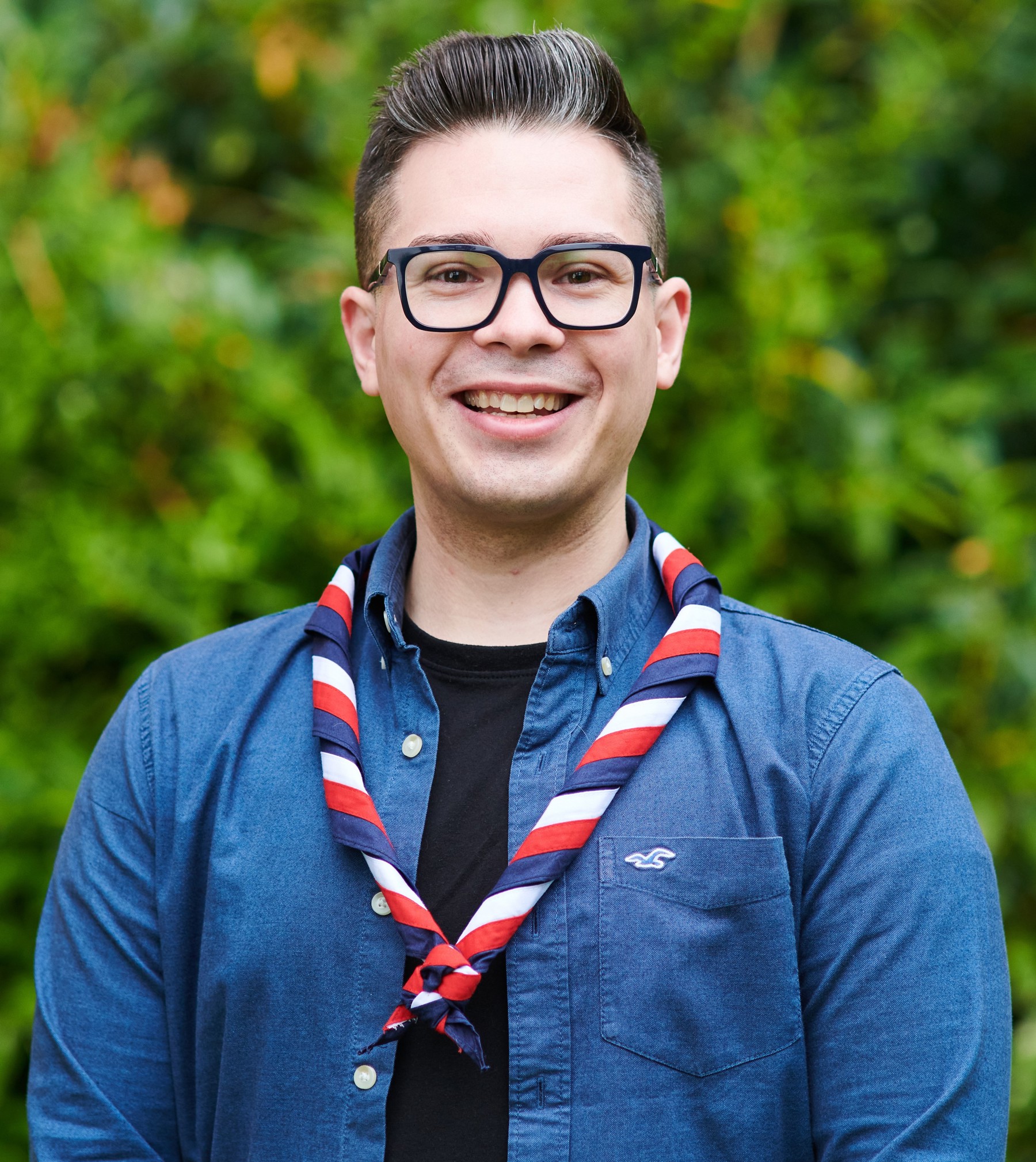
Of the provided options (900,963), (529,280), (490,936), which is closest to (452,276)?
(529,280)

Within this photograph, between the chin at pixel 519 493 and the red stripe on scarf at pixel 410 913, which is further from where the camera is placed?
the chin at pixel 519 493

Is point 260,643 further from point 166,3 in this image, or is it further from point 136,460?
point 166,3

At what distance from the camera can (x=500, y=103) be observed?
1901 mm

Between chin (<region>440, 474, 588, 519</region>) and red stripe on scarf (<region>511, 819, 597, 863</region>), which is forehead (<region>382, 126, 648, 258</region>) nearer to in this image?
chin (<region>440, 474, 588, 519</region>)

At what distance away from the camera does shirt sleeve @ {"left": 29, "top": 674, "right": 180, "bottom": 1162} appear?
1.80 meters

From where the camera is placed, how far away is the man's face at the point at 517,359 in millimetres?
1792

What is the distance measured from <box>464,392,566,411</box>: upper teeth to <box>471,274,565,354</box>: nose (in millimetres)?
77

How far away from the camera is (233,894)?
5.76 ft

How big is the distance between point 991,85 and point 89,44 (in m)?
2.67

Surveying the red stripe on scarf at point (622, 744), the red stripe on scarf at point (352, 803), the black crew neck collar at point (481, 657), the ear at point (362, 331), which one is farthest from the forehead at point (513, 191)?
the red stripe on scarf at point (352, 803)

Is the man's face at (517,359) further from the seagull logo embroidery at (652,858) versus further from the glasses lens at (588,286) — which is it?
the seagull logo embroidery at (652,858)

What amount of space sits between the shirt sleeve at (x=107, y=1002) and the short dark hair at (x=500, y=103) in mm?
953

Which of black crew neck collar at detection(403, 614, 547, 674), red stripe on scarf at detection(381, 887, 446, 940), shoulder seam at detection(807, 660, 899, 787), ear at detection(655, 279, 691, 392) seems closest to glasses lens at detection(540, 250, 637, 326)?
ear at detection(655, 279, 691, 392)

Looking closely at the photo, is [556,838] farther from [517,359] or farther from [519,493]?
[517,359]
